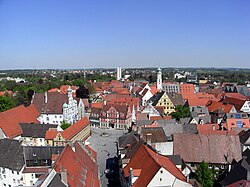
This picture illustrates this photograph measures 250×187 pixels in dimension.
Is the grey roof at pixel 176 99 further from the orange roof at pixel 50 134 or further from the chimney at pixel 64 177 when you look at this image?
the chimney at pixel 64 177

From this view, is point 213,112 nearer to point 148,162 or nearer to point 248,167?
point 248,167

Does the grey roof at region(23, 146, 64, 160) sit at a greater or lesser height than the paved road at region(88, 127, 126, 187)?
greater

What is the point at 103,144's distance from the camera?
1898 inches

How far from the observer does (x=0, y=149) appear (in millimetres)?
32625

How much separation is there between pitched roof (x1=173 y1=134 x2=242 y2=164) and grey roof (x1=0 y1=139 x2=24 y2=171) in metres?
17.9

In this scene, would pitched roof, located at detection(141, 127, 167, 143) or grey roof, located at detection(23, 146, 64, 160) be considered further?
pitched roof, located at detection(141, 127, 167, 143)

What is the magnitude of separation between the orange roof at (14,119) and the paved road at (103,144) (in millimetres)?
12384

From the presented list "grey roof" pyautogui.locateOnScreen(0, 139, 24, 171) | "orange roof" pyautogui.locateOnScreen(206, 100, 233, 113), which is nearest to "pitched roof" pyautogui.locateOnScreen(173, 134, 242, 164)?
"grey roof" pyautogui.locateOnScreen(0, 139, 24, 171)

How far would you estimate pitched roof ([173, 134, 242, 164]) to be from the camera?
101ft

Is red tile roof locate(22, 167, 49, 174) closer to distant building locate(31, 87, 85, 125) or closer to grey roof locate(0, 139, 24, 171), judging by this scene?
grey roof locate(0, 139, 24, 171)

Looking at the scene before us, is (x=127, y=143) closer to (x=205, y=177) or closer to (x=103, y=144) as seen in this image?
(x=205, y=177)

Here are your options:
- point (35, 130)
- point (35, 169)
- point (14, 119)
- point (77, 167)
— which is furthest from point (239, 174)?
point (14, 119)

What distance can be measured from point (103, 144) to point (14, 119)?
16174 mm

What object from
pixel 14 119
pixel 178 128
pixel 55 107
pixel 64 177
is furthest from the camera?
pixel 55 107
